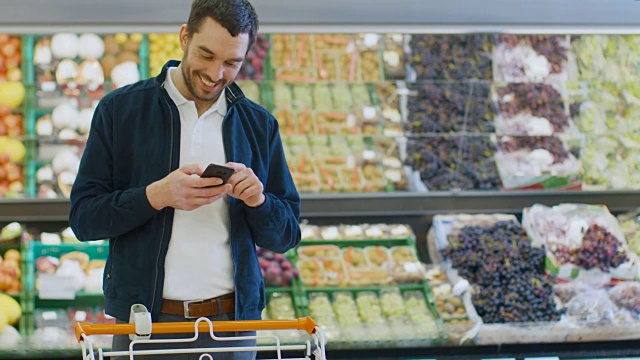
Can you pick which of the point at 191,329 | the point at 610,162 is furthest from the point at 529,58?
the point at 191,329

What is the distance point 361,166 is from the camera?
5.05m

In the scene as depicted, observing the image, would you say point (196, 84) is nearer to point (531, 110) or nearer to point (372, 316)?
point (372, 316)

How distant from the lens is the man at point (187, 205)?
232 centimetres

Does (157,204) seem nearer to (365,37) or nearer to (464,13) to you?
(464,13)

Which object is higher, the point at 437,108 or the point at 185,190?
the point at 437,108

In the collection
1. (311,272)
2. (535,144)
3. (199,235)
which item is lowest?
(311,272)

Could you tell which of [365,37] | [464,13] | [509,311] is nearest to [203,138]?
[464,13]

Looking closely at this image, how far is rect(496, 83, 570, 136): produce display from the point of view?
208 inches

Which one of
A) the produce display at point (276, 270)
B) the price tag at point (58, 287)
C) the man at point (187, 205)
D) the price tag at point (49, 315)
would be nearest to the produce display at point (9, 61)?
the price tag at point (58, 287)

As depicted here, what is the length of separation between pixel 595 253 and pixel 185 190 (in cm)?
323

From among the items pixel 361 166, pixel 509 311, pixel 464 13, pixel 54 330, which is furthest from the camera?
pixel 361 166

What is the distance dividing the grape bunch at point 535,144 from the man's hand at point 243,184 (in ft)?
10.2

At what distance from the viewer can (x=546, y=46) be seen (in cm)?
545

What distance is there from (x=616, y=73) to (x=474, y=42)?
800mm
